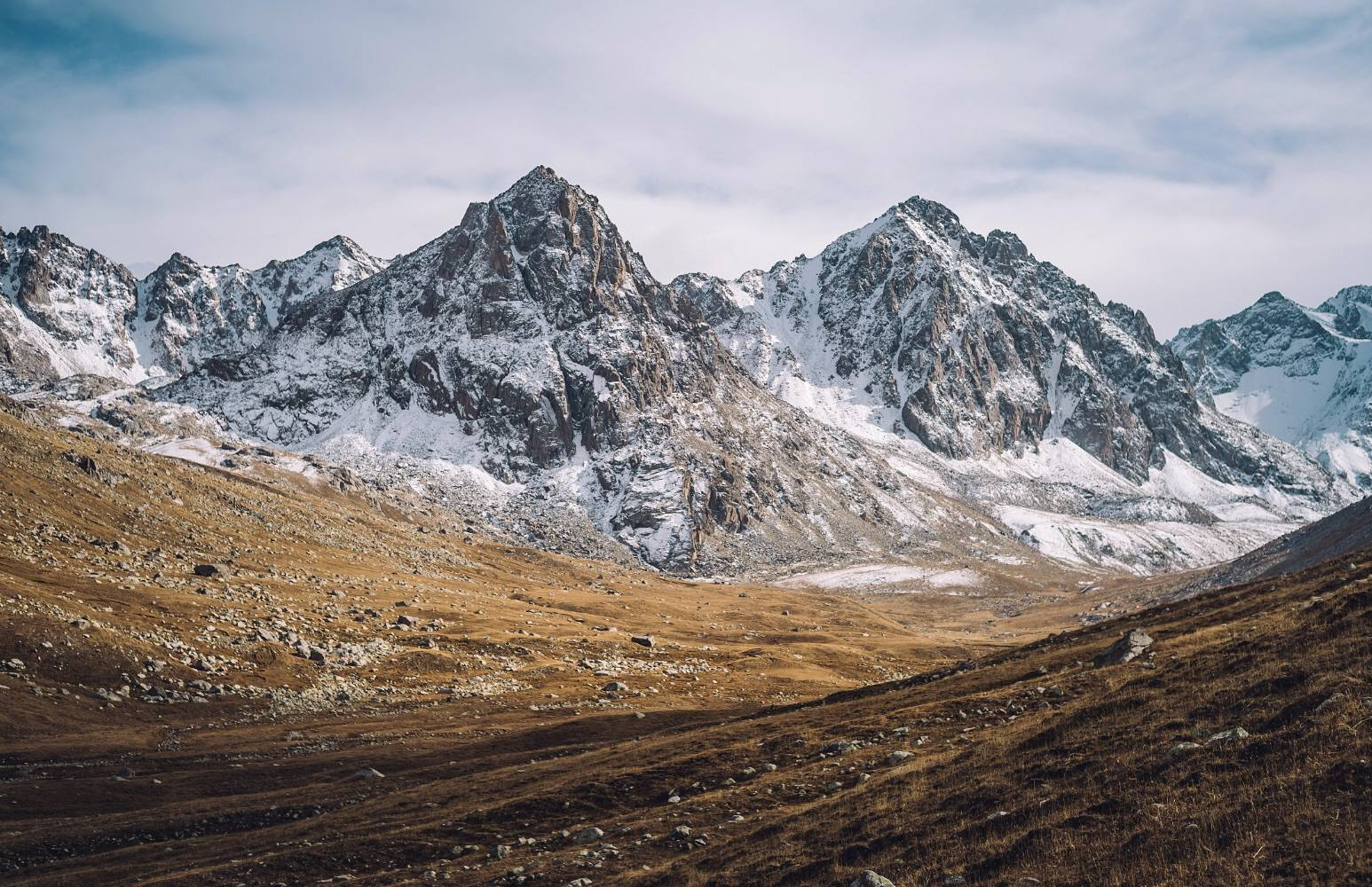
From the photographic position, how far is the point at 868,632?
580ft

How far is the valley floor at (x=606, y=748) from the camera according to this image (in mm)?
22469

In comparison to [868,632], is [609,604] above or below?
above

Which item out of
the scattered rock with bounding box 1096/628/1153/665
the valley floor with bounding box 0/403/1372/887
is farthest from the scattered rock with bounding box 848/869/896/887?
the scattered rock with bounding box 1096/628/1153/665

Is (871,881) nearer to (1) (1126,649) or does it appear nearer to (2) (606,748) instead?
(1) (1126,649)

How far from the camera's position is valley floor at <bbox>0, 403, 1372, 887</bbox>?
22469 mm

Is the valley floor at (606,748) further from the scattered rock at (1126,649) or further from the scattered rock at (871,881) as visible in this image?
the scattered rock at (1126,649)

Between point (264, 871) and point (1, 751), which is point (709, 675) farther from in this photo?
point (264, 871)

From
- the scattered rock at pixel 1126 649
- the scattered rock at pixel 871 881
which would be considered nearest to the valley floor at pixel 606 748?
the scattered rock at pixel 871 881

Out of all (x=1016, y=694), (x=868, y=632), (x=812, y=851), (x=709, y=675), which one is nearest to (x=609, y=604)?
(x=868, y=632)

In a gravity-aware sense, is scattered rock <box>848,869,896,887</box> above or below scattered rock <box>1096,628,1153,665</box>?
above

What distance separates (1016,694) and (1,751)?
51.1 metres

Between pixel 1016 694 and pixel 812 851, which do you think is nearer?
pixel 812 851

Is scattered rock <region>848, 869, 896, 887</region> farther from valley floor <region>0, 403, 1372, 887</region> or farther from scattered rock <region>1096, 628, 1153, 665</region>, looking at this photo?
scattered rock <region>1096, 628, 1153, 665</region>

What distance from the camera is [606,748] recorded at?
5147cm
